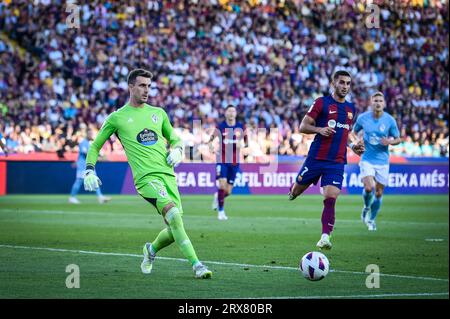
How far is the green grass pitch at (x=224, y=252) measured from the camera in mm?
9836

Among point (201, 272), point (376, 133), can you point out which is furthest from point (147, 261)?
point (376, 133)

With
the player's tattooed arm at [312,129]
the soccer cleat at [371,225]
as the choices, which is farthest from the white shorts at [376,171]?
the player's tattooed arm at [312,129]

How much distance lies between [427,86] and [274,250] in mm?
28334

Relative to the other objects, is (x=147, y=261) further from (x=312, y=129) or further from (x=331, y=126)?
(x=331, y=126)

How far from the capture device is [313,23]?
136ft

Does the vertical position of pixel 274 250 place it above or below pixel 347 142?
below

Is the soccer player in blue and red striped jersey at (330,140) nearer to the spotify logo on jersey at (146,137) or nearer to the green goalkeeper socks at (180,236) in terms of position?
the spotify logo on jersey at (146,137)

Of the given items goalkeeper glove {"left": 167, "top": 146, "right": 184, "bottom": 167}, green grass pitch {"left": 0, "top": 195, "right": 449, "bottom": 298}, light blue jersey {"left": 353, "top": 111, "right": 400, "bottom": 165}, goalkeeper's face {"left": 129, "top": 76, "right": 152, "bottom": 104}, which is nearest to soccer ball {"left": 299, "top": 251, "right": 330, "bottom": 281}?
green grass pitch {"left": 0, "top": 195, "right": 449, "bottom": 298}

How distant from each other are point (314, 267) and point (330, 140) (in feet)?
12.4

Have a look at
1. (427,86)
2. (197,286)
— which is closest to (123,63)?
(427,86)

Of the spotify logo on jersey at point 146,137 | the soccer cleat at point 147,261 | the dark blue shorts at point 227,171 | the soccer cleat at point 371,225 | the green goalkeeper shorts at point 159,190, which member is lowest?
the soccer cleat at point 371,225

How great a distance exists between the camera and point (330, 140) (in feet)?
45.5
